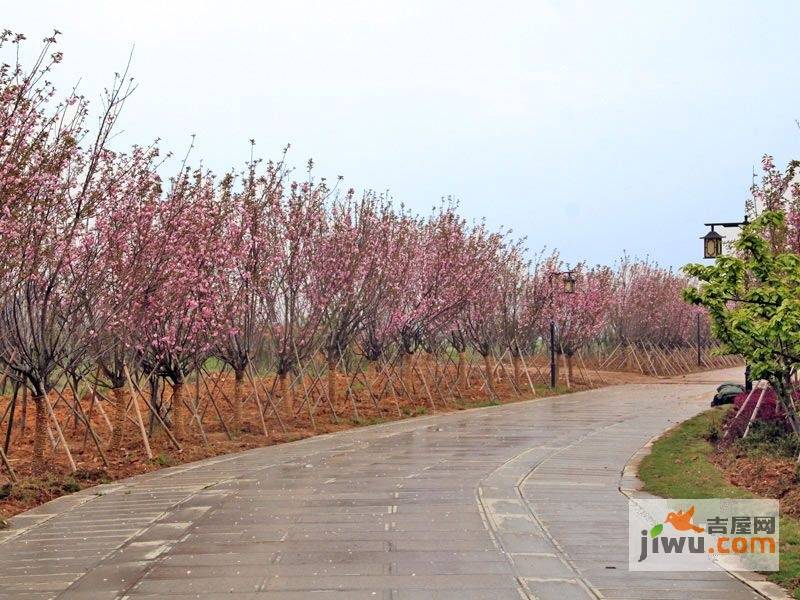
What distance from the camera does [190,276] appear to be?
18938 millimetres

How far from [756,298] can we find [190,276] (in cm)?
1051

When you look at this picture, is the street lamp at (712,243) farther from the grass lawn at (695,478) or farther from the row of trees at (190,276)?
the row of trees at (190,276)

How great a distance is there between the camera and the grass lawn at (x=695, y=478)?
30.2ft

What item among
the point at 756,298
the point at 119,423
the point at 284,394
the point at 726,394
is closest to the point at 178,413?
the point at 119,423

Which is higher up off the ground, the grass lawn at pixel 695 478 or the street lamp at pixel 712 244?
the street lamp at pixel 712 244

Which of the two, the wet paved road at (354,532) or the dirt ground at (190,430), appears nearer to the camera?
the wet paved road at (354,532)

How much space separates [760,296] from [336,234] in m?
15.1

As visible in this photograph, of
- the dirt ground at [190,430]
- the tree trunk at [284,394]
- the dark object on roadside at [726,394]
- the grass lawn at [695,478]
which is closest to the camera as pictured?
the grass lawn at [695,478]

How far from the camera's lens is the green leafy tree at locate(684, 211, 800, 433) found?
1284cm

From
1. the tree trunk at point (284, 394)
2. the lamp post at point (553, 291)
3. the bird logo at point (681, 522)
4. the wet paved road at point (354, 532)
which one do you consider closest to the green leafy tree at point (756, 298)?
the bird logo at point (681, 522)

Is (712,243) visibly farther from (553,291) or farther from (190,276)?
(553,291)

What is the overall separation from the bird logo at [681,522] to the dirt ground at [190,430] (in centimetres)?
823

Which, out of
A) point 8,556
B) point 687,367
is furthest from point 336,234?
point 687,367

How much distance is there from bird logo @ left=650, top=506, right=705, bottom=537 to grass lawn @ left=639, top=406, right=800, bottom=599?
0.93 metres
